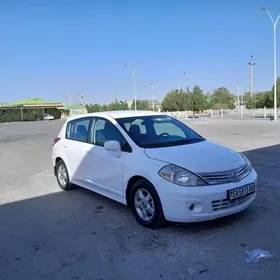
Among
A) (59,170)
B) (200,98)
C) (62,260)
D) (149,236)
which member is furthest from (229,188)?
(200,98)

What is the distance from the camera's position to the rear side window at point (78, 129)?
634 cm

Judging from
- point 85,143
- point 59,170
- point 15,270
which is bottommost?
point 15,270

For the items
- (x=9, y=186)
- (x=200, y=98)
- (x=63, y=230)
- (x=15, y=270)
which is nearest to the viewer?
(x=15, y=270)

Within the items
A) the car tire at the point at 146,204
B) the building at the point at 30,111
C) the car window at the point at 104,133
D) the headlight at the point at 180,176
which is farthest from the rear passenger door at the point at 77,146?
the building at the point at 30,111

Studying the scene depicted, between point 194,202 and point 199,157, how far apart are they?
2.22ft

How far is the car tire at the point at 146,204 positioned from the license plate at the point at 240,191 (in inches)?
35.3

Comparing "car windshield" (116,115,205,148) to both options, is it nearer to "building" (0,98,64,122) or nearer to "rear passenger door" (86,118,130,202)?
"rear passenger door" (86,118,130,202)

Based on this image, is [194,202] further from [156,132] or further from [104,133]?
[104,133]

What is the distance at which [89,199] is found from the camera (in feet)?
20.7

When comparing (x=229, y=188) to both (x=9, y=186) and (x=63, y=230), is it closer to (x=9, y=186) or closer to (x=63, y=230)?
(x=63, y=230)

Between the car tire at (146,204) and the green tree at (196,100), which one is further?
the green tree at (196,100)

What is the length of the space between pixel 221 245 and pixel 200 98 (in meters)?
65.5

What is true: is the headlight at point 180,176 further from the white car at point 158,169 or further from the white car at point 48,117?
the white car at point 48,117

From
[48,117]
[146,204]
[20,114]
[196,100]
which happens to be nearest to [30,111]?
[20,114]
